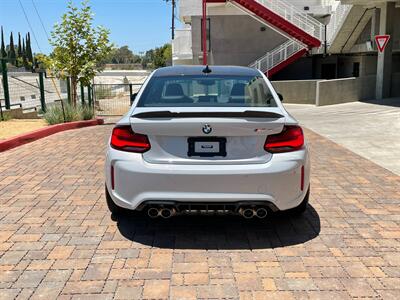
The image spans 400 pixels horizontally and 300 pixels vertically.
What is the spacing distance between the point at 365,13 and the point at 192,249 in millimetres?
20174

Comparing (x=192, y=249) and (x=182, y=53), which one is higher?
(x=182, y=53)

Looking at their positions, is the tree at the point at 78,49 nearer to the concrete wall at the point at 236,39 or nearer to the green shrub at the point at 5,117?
the green shrub at the point at 5,117

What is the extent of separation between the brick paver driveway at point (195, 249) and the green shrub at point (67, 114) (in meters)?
6.97

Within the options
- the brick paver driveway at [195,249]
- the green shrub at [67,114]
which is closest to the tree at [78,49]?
the green shrub at [67,114]

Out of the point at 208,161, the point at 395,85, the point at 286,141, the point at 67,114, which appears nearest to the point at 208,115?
the point at 208,161

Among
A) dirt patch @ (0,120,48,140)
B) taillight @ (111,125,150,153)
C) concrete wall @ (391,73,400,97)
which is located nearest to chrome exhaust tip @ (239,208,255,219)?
taillight @ (111,125,150,153)

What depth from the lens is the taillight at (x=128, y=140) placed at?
399 centimetres

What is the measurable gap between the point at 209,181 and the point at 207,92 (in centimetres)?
137

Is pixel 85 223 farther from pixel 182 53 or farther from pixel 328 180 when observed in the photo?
pixel 182 53

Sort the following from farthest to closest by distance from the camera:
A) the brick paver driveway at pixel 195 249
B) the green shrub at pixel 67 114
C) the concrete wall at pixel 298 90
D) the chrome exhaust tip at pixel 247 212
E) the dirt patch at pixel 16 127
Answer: the concrete wall at pixel 298 90
the green shrub at pixel 67 114
the dirt patch at pixel 16 127
the chrome exhaust tip at pixel 247 212
the brick paver driveway at pixel 195 249

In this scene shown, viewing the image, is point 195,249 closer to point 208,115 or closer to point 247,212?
point 247,212

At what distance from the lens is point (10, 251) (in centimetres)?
406

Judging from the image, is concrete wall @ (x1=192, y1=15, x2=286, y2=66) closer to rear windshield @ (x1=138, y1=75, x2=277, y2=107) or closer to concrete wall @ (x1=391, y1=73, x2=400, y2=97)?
concrete wall @ (x1=391, y1=73, x2=400, y2=97)

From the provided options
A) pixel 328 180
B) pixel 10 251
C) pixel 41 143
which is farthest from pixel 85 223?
pixel 41 143
